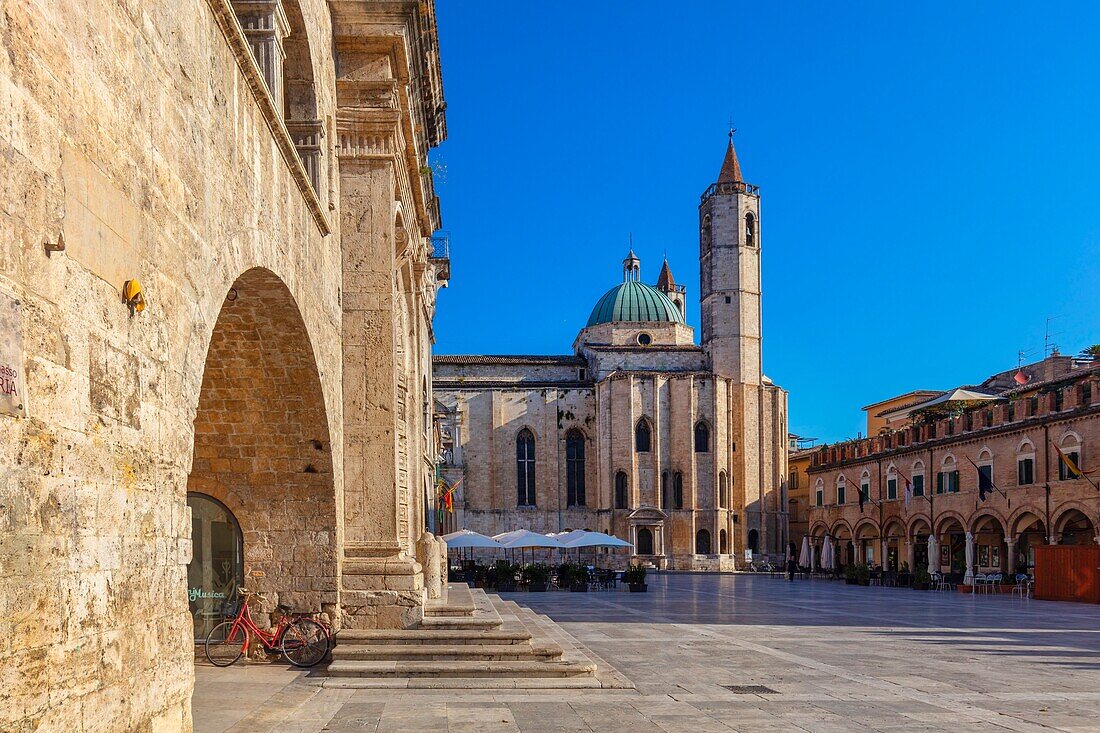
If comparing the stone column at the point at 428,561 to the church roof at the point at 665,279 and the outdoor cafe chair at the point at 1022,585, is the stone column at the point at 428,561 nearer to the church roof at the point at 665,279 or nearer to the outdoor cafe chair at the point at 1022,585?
the outdoor cafe chair at the point at 1022,585

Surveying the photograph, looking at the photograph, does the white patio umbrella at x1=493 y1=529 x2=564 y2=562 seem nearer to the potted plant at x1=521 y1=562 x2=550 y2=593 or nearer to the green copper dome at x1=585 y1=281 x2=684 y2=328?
the potted plant at x1=521 y1=562 x2=550 y2=593

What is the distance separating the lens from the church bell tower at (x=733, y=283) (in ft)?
204

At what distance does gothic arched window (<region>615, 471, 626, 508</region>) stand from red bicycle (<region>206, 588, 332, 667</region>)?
48.6 metres

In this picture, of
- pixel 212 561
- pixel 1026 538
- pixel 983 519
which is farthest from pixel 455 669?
pixel 1026 538

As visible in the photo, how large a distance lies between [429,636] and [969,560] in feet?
101

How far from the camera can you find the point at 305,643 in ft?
39.4

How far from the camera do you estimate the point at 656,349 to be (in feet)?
206

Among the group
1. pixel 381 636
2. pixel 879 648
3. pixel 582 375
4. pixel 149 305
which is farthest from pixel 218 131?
pixel 582 375

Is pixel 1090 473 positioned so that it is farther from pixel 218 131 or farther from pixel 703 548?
pixel 218 131

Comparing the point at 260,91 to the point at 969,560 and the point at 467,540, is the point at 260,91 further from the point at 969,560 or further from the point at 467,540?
the point at 969,560

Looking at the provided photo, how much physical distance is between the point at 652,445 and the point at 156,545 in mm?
55417

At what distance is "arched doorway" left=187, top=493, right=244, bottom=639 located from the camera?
38.9ft

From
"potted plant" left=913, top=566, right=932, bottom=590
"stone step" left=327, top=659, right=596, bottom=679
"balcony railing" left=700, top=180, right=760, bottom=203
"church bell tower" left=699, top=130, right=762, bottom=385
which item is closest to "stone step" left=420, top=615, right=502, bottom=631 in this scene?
"stone step" left=327, top=659, right=596, bottom=679

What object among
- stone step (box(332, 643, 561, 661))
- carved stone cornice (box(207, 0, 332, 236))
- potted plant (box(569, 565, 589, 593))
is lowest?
potted plant (box(569, 565, 589, 593))
